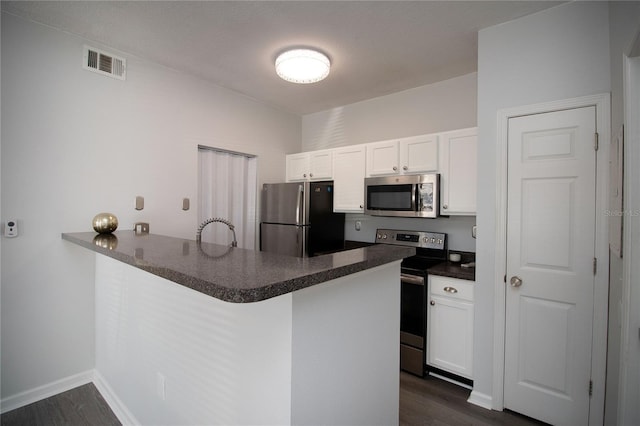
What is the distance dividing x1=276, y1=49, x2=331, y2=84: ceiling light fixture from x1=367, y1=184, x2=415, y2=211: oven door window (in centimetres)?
123

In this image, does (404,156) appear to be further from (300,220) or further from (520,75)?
(300,220)

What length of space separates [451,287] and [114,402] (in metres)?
2.55

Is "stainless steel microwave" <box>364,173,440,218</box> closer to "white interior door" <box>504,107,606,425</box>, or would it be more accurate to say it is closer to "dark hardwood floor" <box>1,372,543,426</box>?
"white interior door" <box>504,107,606,425</box>

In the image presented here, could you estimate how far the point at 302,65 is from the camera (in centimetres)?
246

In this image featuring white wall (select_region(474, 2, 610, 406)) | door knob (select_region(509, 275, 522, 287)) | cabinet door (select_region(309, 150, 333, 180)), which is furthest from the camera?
cabinet door (select_region(309, 150, 333, 180))

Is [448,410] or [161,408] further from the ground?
[161,408]

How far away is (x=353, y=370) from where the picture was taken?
52.7 inches

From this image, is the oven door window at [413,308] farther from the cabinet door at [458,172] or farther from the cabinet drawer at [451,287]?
the cabinet door at [458,172]

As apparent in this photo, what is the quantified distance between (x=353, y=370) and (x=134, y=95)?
2.77m

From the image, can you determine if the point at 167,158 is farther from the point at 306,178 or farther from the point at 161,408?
the point at 161,408

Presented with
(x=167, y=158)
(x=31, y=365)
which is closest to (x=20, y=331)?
(x=31, y=365)

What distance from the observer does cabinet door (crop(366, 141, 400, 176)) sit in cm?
306

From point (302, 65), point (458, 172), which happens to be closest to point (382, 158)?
point (458, 172)

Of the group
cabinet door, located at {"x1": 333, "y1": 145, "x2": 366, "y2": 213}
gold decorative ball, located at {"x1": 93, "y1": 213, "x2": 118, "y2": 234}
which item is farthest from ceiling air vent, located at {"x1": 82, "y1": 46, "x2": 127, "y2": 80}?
cabinet door, located at {"x1": 333, "y1": 145, "x2": 366, "y2": 213}
